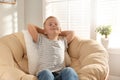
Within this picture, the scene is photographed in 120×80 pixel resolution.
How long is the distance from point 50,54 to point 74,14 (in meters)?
1.20

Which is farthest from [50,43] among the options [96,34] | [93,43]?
[96,34]

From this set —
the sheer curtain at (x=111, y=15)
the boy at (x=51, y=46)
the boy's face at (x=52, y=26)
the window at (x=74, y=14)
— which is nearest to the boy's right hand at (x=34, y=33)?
the boy at (x=51, y=46)

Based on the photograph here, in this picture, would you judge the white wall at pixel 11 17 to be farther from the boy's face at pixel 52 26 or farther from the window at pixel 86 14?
the boy's face at pixel 52 26

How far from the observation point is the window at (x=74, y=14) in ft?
9.89

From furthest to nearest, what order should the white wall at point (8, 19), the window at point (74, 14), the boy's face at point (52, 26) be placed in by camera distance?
the white wall at point (8, 19) → the window at point (74, 14) → the boy's face at point (52, 26)

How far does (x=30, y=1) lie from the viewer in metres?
3.49

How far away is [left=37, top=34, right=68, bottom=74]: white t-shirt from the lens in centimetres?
209

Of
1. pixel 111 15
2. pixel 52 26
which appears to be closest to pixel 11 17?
pixel 52 26

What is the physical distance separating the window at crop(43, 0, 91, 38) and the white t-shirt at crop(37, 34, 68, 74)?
900mm

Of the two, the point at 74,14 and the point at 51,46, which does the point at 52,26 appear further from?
the point at 74,14

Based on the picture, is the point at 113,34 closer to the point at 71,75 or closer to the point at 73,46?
the point at 73,46

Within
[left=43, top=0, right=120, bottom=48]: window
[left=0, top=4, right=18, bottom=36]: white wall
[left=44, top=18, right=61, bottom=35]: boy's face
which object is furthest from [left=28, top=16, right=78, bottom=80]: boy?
[left=0, top=4, right=18, bottom=36]: white wall

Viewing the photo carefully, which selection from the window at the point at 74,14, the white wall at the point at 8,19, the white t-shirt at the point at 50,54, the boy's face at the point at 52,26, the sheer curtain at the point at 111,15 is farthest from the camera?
the white wall at the point at 8,19

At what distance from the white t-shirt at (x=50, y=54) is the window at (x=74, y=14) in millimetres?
900
